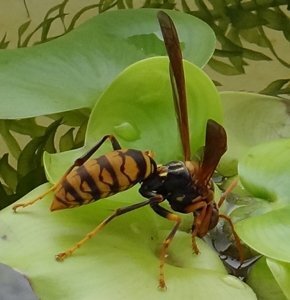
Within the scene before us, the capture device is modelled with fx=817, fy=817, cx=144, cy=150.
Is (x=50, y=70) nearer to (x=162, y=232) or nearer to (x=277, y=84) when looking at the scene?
(x=162, y=232)

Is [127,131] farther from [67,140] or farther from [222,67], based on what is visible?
[222,67]

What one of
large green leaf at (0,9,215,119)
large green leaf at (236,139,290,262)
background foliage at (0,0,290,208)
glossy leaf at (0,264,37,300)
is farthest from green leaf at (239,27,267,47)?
glossy leaf at (0,264,37,300)

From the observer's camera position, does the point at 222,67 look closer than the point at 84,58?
No

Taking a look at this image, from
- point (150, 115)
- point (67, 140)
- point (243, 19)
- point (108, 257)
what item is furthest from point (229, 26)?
point (108, 257)

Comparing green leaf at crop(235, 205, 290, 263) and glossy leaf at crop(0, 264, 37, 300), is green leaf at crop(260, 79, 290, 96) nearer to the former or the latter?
green leaf at crop(235, 205, 290, 263)

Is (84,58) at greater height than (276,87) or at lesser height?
greater

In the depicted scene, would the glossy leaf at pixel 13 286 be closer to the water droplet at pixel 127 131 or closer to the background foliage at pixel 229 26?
the water droplet at pixel 127 131

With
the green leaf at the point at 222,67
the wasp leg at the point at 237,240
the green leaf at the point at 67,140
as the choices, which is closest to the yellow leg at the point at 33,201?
the wasp leg at the point at 237,240
